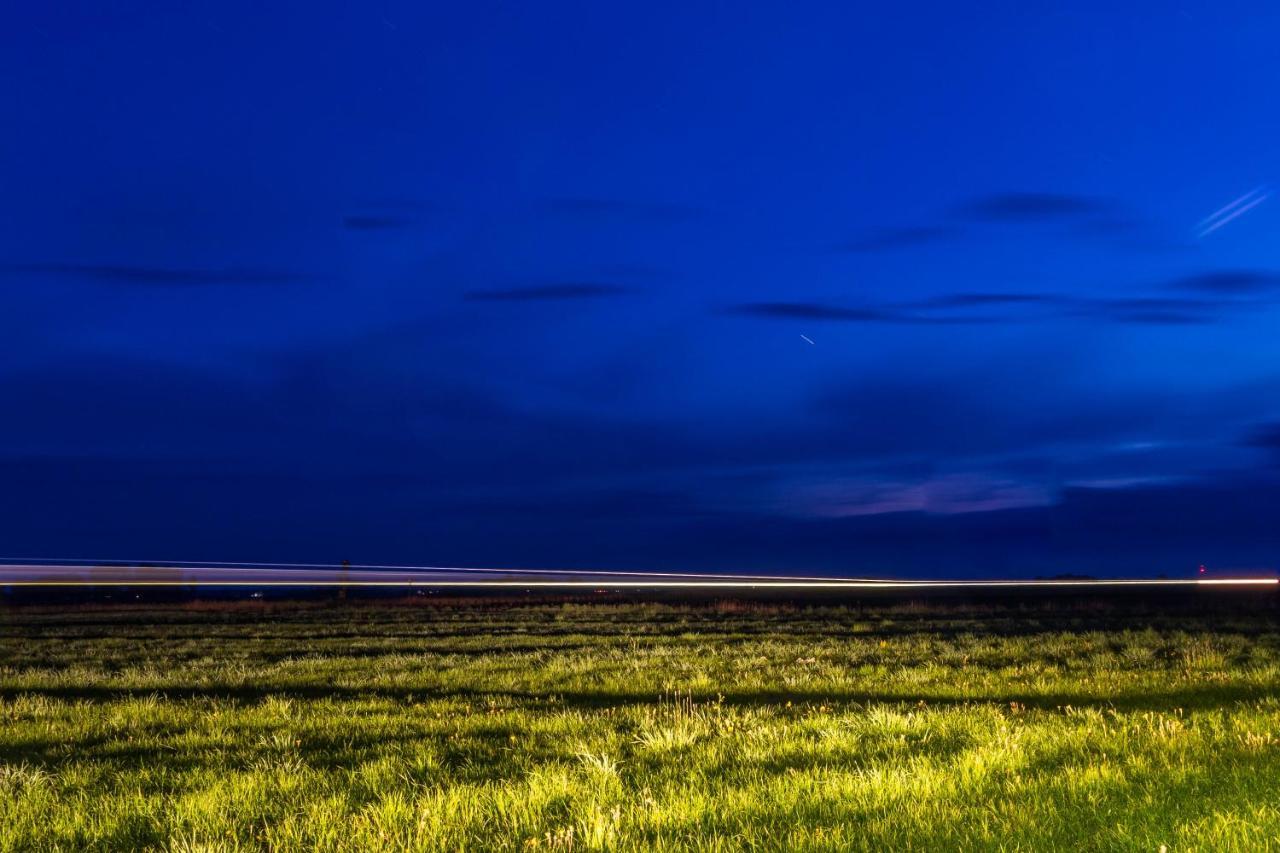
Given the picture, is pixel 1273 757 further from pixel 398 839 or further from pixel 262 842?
pixel 262 842

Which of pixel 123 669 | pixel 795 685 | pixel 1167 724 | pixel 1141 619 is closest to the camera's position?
pixel 1167 724

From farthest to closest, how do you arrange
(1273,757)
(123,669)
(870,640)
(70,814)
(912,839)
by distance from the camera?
(870,640), (123,669), (1273,757), (70,814), (912,839)

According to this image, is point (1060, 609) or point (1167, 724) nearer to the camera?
point (1167, 724)

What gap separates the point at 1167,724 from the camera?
9141 mm

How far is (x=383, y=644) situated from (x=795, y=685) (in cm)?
1342

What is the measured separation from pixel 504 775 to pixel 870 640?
16572 mm

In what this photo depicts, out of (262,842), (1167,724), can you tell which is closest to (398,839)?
(262,842)

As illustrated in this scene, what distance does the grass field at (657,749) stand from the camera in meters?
6.02

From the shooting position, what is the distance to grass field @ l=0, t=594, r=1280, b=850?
6.02m

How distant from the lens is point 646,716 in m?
10.9

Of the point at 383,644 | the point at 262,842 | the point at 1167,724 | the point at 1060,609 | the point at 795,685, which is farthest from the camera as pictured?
the point at 1060,609

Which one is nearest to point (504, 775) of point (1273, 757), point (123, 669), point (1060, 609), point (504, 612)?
point (1273, 757)

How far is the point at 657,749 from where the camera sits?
29.3ft

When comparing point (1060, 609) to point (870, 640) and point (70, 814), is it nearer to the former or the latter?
point (870, 640)
